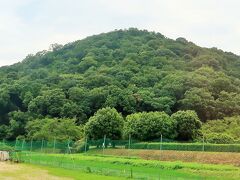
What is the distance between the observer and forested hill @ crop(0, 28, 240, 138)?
81.2 meters

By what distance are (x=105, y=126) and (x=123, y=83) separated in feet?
105

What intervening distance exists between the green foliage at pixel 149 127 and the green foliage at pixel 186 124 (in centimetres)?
267

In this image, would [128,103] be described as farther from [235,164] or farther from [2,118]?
[235,164]

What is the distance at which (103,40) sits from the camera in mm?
126250

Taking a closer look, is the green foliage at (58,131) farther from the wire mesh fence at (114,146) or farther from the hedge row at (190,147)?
the hedge row at (190,147)

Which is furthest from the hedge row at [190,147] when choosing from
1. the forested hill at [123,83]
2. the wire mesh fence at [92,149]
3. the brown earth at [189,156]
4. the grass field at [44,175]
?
the forested hill at [123,83]

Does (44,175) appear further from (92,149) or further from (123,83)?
(123,83)

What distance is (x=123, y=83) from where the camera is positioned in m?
92.1

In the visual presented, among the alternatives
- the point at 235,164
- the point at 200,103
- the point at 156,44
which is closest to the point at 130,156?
the point at 235,164

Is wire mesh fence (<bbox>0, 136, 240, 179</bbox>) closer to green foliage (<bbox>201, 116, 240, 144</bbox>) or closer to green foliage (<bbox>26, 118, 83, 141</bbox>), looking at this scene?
green foliage (<bbox>26, 118, 83, 141</bbox>)

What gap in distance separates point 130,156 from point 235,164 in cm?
1513

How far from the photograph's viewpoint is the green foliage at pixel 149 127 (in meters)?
56.9

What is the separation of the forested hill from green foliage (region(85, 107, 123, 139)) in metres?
20.2

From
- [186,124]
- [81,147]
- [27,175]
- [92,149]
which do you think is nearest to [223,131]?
[186,124]
